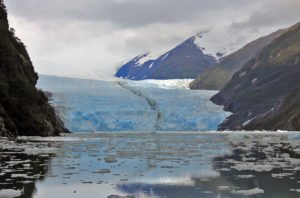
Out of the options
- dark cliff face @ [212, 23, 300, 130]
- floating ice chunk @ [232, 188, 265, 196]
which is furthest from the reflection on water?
dark cliff face @ [212, 23, 300, 130]

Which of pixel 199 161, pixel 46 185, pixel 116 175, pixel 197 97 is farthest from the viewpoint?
pixel 197 97

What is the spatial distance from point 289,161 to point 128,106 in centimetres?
6780

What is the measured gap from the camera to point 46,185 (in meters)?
14.0

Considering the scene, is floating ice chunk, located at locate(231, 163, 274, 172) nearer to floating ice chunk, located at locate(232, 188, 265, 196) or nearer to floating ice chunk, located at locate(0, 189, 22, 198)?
floating ice chunk, located at locate(232, 188, 265, 196)

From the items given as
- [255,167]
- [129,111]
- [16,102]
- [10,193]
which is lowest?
[255,167]

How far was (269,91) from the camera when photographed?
12556 centimetres

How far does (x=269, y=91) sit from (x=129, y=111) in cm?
5115

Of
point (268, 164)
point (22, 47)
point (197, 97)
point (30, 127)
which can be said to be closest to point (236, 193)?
point (268, 164)

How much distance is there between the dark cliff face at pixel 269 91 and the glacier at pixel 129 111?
5588mm

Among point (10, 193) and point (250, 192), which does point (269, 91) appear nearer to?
point (250, 192)

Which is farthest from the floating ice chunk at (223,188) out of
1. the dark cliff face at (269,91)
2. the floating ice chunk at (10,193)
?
the dark cliff face at (269,91)

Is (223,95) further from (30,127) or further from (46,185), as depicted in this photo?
(46,185)

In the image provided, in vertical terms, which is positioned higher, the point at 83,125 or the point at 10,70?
the point at 10,70

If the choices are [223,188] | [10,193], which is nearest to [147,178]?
[223,188]
